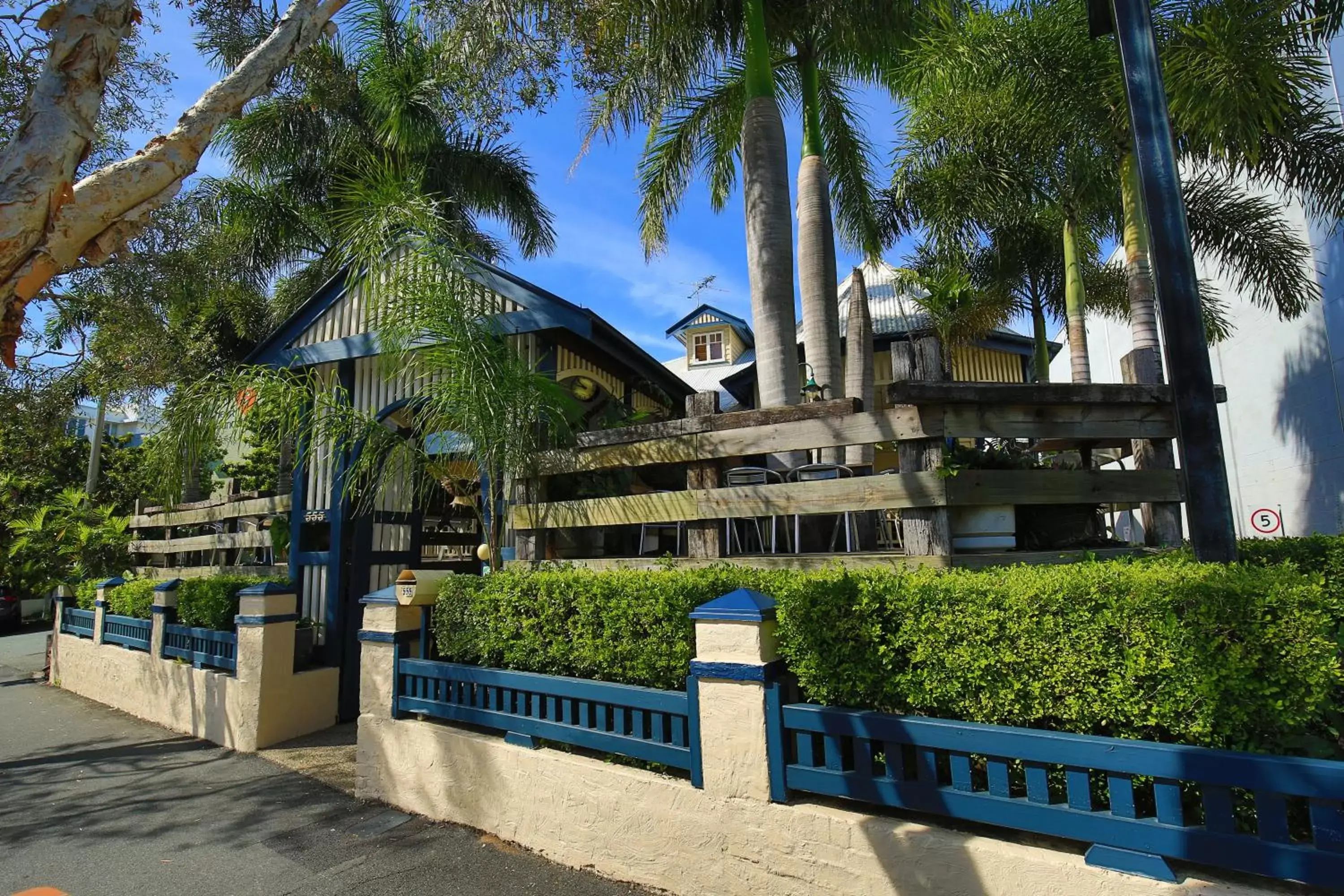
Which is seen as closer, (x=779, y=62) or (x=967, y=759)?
(x=967, y=759)

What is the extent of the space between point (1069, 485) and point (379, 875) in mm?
4508

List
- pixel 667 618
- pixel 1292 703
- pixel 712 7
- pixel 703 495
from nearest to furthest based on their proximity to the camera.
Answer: pixel 1292 703, pixel 667 618, pixel 703 495, pixel 712 7

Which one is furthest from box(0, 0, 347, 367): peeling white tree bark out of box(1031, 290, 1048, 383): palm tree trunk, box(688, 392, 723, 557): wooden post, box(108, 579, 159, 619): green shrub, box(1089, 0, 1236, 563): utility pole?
box(1031, 290, 1048, 383): palm tree trunk

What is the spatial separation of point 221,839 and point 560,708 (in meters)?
2.65

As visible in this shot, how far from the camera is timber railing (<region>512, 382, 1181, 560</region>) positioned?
13.2ft

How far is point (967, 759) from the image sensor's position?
3100 millimetres

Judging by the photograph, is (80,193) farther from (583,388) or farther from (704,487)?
(583,388)

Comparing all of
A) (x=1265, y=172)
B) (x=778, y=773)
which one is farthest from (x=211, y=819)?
(x=1265, y=172)

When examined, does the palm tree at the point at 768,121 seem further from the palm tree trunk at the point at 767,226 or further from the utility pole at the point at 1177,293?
the utility pole at the point at 1177,293

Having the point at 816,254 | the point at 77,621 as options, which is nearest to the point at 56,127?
the point at 816,254

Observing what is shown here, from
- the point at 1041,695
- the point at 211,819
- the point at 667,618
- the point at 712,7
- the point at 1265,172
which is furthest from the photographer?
the point at 1265,172

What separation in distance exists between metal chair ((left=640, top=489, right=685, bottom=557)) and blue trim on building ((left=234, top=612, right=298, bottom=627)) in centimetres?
376

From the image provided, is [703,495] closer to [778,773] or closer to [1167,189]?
[778,773]

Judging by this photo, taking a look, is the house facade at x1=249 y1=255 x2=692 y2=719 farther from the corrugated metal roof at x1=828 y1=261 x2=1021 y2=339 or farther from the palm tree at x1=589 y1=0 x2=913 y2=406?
the corrugated metal roof at x1=828 y1=261 x2=1021 y2=339
